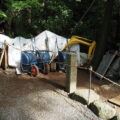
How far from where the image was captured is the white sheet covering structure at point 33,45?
370 inches

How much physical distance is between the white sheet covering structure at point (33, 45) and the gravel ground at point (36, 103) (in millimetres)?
1456

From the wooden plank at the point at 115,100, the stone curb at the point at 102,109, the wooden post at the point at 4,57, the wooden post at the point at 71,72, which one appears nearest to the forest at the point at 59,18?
the wooden post at the point at 4,57

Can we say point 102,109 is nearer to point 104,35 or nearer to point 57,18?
point 104,35

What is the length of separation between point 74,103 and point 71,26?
295 inches

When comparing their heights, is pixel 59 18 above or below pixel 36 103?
above

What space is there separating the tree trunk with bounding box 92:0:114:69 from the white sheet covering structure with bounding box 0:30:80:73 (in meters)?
1.10

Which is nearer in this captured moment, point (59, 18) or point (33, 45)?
point (33, 45)

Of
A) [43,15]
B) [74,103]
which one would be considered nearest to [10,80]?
[74,103]

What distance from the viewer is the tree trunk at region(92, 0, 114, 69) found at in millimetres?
10203

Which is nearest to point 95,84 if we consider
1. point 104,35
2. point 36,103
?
point 104,35

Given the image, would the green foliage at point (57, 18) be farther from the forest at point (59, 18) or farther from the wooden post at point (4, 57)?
the wooden post at point (4, 57)

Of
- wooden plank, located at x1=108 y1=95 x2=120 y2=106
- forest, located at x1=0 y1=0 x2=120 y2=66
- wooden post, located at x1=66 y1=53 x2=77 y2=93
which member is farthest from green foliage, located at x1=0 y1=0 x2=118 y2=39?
wooden plank, located at x1=108 y1=95 x2=120 y2=106

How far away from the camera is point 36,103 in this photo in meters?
6.39

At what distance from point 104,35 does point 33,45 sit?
3471 millimetres
